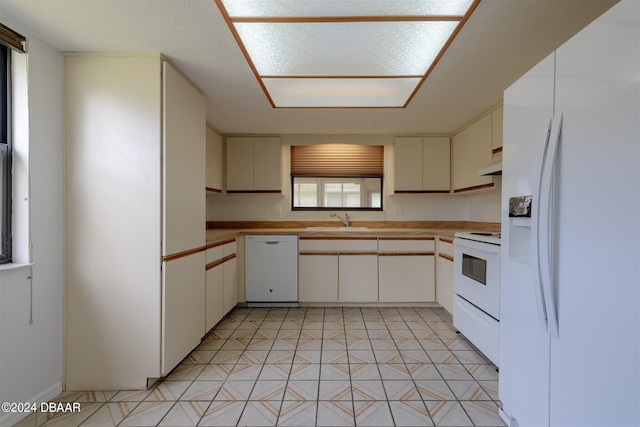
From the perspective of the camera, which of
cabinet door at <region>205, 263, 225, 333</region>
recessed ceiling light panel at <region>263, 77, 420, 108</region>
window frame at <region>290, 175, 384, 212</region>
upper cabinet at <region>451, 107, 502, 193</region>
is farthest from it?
window frame at <region>290, 175, 384, 212</region>

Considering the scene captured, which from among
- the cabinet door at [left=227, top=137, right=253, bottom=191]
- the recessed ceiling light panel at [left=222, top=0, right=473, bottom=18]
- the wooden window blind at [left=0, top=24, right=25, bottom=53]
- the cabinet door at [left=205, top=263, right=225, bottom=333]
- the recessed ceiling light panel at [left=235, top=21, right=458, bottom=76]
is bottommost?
the cabinet door at [left=205, top=263, right=225, bottom=333]

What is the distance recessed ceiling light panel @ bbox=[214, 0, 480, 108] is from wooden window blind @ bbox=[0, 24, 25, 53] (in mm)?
1136

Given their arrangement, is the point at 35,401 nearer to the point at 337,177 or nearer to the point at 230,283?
the point at 230,283

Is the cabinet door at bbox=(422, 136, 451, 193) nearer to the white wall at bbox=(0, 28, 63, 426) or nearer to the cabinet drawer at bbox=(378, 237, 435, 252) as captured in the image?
the cabinet drawer at bbox=(378, 237, 435, 252)

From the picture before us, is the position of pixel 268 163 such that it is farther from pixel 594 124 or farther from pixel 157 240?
pixel 594 124

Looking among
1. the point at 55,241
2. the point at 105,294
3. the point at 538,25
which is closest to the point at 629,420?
the point at 538,25

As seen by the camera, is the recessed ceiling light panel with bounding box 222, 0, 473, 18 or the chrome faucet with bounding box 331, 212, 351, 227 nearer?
the recessed ceiling light panel with bounding box 222, 0, 473, 18

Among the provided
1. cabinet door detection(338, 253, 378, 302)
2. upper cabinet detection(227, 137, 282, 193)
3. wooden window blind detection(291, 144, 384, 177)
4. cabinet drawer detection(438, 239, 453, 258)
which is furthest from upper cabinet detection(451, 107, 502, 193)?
upper cabinet detection(227, 137, 282, 193)

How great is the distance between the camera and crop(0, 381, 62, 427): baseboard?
1.44 metres

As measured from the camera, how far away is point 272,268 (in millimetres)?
3256

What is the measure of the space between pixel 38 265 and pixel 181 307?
0.83m

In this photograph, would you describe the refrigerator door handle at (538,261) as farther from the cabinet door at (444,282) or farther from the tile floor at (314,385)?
the cabinet door at (444,282)

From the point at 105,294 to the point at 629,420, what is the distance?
8.09ft

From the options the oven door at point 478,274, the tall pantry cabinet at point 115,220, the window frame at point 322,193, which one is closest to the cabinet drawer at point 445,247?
the oven door at point 478,274
